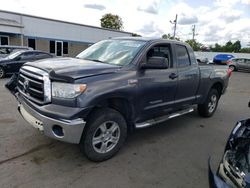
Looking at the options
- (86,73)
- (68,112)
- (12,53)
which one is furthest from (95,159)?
(12,53)

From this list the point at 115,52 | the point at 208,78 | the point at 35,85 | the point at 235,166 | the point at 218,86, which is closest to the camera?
the point at 235,166

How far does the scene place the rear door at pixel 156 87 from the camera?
408 centimetres

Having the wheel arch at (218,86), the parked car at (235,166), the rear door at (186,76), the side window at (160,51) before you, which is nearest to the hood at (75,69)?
the side window at (160,51)

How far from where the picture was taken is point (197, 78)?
5496 mm

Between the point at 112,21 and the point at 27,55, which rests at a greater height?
the point at 112,21

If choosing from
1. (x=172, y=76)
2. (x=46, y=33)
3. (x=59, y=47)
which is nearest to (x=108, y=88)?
(x=172, y=76)

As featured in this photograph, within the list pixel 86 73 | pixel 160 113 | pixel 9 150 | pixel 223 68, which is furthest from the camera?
pixel 223 68

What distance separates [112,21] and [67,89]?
60.1 metres

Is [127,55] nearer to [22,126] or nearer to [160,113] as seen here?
[160,113]

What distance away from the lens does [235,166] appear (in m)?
2.20

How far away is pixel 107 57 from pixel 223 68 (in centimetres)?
384

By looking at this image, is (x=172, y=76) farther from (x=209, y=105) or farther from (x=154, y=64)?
(x=209, y=105)

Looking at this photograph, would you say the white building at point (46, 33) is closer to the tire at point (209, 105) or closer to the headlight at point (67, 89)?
the tire at point (209, 105)

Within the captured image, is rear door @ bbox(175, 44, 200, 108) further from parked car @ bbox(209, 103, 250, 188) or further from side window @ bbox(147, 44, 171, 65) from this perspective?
parked car @ bbox(209, 103, 250, 188)
